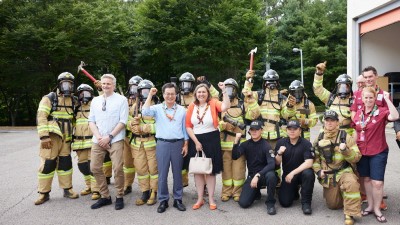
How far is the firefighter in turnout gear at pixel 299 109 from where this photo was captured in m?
6.45

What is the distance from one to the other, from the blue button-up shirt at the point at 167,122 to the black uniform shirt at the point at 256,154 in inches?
35.4

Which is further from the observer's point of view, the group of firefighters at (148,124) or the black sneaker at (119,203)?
the group of firefighters at (148,124)

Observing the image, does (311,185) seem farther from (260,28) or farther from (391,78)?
(260,28)

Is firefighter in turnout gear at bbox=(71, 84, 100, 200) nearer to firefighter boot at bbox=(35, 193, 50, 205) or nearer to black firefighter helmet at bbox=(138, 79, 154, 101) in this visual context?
firefighter boot at bbox=(35, 193, 50, 205)

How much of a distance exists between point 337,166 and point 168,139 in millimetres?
2546

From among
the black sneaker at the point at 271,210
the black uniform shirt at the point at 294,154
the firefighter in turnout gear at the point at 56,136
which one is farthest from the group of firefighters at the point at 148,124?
the black sneaker at the point at 271,210

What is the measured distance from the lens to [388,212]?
18.1ft

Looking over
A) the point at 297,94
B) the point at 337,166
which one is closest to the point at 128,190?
the point at 297,94

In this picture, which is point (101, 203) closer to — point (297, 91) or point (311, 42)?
point (297, 91)

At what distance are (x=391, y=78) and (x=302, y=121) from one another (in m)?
16.8

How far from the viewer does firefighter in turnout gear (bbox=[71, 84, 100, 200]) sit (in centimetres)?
654

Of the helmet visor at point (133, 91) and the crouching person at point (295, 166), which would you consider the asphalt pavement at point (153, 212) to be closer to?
the crouching person at point (295, 166)

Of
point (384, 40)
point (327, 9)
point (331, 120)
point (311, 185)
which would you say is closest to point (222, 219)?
point (311, 185)

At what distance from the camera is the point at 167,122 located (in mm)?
5754
